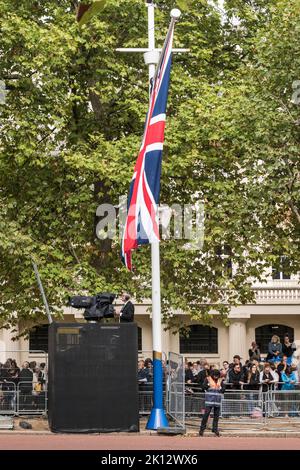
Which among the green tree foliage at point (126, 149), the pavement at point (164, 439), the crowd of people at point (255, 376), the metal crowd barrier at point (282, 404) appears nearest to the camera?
the pavement at point (164, 439)

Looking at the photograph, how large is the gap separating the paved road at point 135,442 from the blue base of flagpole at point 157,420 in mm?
844

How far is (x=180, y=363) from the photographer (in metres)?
25.4

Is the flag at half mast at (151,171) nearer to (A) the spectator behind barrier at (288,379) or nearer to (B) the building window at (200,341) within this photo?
(A) the spectator behind barrier at (288,379)

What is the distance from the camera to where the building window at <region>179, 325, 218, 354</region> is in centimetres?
5556

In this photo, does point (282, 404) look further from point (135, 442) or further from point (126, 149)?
point (126, 149)

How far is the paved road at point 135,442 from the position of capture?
19688 mm

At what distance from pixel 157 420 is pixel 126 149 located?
33.6 ft

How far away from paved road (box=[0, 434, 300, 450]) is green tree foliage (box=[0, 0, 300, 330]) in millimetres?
8927

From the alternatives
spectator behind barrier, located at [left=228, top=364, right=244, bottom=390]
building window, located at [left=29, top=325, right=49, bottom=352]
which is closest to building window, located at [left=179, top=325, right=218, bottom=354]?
building window, located at [left=29, top=325, right=49, bottom=352]

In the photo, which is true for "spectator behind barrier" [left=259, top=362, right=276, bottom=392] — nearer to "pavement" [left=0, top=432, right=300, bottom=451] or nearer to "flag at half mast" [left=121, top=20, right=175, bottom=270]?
"pavement" [left=0, top=432, right=300, bottom=451]

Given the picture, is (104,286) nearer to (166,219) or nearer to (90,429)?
(166,219)

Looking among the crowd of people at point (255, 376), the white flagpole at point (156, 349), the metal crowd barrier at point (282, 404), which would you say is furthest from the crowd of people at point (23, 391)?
the metal crowd barrier at point (282, 404)

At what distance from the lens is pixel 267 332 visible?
5581 cm

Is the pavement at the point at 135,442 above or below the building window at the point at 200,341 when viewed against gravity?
below
